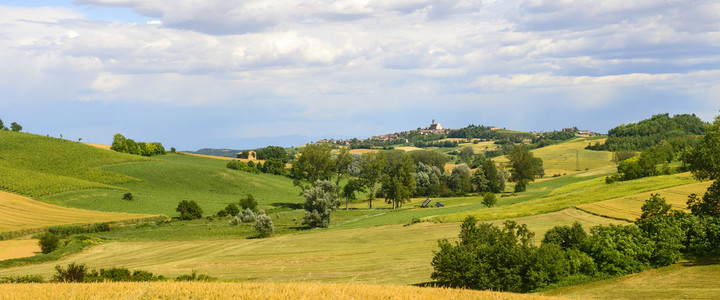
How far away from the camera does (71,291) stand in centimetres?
1573

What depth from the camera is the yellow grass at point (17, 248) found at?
53.4 meters

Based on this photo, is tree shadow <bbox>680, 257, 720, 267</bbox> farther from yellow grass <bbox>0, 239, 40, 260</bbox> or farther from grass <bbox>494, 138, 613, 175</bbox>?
grass <bbox>494, 138, 613, 175</bbox>

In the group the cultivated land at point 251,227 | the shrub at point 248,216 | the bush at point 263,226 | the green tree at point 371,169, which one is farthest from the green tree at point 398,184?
the bush at point 263,226

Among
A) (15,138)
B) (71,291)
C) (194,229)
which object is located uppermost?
(15,138)

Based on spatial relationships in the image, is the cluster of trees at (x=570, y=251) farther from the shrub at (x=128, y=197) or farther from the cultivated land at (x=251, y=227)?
the shrub at (x=128, y=197)

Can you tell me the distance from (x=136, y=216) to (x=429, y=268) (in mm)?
64377

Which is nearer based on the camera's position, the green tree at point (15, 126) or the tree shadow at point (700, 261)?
the tree shadow at point (700, 261)

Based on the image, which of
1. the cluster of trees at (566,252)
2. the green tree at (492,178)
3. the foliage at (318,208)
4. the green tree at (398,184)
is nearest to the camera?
the cluster of trees at (566,252)

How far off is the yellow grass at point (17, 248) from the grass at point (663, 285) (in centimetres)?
5374

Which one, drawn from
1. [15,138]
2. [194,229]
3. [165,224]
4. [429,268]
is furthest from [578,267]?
[15,138]

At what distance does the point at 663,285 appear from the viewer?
25.2m

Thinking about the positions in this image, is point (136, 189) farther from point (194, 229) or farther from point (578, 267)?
point (578, 267)

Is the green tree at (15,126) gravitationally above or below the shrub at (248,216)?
above

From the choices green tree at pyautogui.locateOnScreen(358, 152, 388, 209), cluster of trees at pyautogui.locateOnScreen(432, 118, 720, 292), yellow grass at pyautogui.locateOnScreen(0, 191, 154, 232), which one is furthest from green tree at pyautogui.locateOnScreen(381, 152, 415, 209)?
cluster of trees at pyautogui.locateOnScreen(432, 118, 720, 292)
